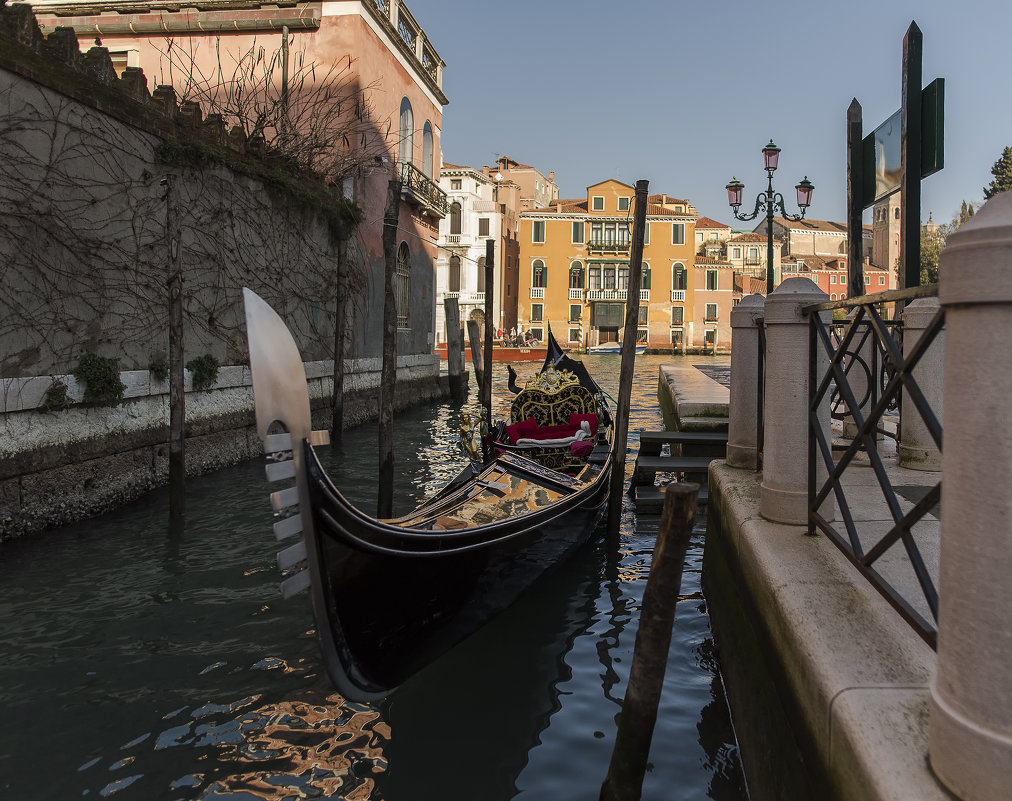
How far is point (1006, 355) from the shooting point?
3.64 ft

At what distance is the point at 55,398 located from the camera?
5.00 m

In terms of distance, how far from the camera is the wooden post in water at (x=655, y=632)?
1924 mm

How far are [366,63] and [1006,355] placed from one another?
1149cm

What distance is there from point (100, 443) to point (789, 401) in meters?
4.78

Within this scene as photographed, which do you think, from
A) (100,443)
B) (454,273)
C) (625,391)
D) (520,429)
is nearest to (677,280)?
(454,273)

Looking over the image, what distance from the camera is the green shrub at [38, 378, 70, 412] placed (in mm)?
4926

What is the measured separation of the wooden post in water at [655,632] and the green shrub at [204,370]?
231 inches

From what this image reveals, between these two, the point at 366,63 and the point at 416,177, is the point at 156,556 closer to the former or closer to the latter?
the point at 366,63

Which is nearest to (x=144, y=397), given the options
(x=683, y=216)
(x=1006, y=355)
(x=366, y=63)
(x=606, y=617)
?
(x=606, y=617)

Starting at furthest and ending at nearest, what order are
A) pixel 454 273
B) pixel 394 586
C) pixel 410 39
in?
pixel 454 273 → pixel 410 39 → pixel 394 586

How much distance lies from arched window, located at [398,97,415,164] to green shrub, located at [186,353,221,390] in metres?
7.26

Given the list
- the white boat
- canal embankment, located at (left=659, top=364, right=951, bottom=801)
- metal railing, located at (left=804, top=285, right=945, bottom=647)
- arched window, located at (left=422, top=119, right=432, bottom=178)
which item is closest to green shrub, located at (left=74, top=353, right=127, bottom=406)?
canal embankment, located at (left=659, top=364, right=951, bottom=801)

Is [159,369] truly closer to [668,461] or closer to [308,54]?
[668,461]

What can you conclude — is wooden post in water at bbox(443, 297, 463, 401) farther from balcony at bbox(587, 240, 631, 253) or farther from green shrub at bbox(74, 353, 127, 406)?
balcony at bbox(587, 240, 631, 253)
